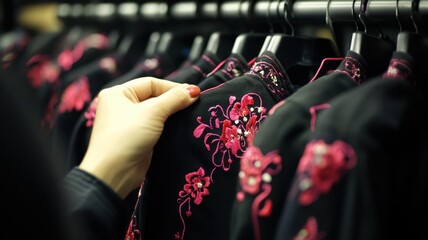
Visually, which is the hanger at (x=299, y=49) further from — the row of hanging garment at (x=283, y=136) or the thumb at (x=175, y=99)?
the thumb at (x=175, y=99)

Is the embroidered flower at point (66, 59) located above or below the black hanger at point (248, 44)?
below

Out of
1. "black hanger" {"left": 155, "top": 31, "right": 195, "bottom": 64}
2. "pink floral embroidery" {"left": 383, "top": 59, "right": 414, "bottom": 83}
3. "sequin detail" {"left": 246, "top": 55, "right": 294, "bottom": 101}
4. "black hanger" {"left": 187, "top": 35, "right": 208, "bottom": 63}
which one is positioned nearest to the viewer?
"pink floral embroidery" {"left": 383, "top": 59, "right": 414, "bottom": 83}

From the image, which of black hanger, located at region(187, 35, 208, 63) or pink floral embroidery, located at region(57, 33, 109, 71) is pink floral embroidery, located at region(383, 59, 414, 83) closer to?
black hanger, located at region(187, 35, 208, 63)

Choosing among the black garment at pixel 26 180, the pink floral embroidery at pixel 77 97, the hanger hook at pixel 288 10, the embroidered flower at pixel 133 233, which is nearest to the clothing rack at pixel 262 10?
the hanger hook at pixel 288 10

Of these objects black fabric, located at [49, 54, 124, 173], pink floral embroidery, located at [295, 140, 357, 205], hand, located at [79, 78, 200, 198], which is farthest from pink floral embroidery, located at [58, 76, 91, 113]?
pink floral embroidery, located at [295, 140, 357, 205]

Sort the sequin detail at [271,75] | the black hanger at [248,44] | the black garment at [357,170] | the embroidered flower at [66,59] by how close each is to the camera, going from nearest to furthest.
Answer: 1. the black garment at [357,170]
2. the sequin detail at [271,75]
3. the black hanger at [248,44]
4. the embroidered flower at [66,59]

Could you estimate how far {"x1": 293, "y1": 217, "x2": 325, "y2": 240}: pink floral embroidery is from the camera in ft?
2.00

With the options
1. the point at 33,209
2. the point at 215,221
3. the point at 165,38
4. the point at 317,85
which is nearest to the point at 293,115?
the point at 317,85

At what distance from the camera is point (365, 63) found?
2.54 ft

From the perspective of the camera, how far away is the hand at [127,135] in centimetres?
75

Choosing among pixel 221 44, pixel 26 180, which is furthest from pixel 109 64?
pixel 26 180

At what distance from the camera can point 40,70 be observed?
156cm

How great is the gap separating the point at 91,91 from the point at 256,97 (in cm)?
51

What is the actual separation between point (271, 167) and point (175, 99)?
177 millimetres
